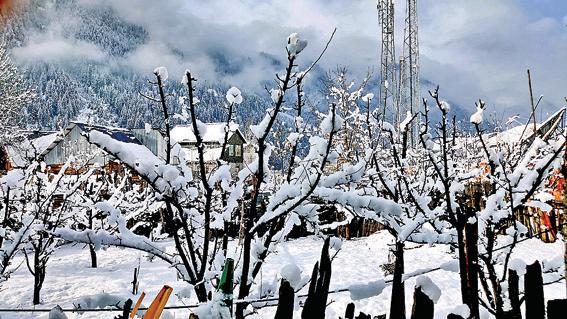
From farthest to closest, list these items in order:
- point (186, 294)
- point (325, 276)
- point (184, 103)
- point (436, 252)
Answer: point (436, 252)
point (184, 103)
point (186, 294)
point (325, 276)

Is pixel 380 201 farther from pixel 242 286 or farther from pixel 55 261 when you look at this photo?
pixel 55 261

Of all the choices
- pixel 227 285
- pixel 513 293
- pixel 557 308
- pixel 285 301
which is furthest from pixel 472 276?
pixel 227 285

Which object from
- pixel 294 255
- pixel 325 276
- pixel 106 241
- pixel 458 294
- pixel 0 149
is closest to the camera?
pixel 325 276

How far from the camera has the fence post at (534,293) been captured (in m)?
1.65

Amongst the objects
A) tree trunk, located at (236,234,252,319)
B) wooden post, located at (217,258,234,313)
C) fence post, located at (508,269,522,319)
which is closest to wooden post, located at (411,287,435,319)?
fence post, located at (508,269,522,319)

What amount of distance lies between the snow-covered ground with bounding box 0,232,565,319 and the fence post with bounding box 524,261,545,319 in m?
3.56

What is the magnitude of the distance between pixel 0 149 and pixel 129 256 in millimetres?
28567

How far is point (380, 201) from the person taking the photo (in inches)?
76.9

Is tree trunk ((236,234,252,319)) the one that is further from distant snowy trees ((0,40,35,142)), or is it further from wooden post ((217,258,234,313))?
distant snowy trees ((0,40,35,142))

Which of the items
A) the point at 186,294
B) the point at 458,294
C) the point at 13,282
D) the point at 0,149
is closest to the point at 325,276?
the point at 186,294

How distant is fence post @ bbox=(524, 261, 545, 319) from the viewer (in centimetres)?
165

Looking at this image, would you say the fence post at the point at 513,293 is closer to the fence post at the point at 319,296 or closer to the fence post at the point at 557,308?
the fence post at the point at 557,308

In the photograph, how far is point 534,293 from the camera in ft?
5.45

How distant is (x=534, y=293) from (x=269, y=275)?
6.61 meters
